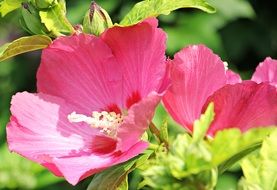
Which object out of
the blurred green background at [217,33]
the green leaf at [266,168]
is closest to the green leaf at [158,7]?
the green leaf at [266,168]

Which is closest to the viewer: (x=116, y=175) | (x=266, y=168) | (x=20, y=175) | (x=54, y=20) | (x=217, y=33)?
(x=266, y=168)

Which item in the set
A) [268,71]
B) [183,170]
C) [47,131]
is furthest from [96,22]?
[183,170]

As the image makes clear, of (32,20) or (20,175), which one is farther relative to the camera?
(20,175)

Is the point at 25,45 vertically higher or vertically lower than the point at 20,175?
higher

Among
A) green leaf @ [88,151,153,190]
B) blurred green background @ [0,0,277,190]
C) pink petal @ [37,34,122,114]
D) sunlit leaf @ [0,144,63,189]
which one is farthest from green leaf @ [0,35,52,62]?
blurred green background @ [0,0,277,190]

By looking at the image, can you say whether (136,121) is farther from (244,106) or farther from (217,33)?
(217,33)

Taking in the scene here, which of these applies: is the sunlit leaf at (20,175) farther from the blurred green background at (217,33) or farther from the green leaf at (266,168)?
the green leaf at (266,168)

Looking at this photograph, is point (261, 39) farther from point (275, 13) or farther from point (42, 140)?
point (42, 140)

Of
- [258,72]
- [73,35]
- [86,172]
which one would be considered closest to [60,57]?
[73,35]
